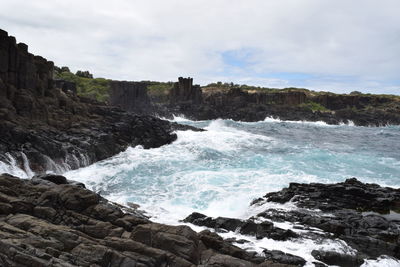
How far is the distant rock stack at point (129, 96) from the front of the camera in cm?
6994

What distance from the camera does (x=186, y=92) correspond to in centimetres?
9706

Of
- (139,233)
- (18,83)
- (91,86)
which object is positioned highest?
(91,86)

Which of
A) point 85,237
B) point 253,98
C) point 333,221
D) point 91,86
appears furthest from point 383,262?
point 253,98

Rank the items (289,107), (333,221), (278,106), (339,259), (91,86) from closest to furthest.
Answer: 1. (339,259)
2. (333,221)
3. (91,86)
4. (289,107)
5. (278,106)

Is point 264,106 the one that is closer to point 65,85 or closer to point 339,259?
point 65,85

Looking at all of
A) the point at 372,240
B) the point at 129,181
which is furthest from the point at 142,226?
the point at 129,181

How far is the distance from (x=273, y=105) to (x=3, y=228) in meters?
96.8

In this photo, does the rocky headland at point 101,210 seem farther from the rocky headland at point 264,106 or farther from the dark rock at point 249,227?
the rocky headland at point 264,106

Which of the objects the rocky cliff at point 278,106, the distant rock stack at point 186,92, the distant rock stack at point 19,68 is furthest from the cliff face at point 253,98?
the distant rock stack at point 19,68

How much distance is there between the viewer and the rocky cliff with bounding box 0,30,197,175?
21.5 meters

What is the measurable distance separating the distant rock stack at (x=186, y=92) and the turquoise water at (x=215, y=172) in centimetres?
5955

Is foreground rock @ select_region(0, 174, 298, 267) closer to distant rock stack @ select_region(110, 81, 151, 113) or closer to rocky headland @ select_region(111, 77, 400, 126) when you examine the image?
distant rock stack @ select_region(110, 81, 151, 113)

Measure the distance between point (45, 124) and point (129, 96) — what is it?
47.6 m

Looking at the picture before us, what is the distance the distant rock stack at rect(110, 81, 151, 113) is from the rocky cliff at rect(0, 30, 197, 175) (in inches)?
1442
